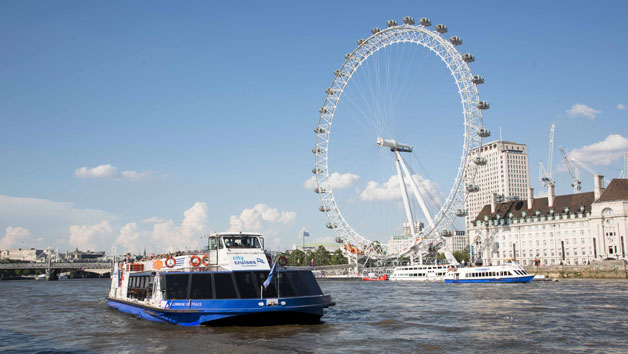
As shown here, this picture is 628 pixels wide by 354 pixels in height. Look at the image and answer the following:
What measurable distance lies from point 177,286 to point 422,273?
95705 mm

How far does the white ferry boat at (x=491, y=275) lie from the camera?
9612 cm

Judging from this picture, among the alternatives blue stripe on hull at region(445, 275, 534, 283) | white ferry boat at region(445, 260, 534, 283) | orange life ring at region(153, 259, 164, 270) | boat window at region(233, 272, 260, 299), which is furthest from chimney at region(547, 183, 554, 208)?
boat window at region(233, 272, 260, 299)

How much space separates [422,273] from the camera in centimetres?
12269

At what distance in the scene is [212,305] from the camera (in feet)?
103

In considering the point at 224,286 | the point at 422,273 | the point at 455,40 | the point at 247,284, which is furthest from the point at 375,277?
the point at 224,286

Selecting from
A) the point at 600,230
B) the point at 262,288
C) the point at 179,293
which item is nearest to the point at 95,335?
the point at 179,293

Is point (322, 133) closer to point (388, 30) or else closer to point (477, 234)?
point (388, 30)

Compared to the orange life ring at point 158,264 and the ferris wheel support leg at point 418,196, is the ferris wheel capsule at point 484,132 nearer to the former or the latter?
the ferris wheel support leg at point 418,196

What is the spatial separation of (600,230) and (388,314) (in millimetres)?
105585

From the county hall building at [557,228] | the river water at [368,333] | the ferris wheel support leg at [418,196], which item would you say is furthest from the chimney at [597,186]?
the river water at [368,333]

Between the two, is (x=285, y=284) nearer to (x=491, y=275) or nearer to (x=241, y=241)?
(x=241, y=241)

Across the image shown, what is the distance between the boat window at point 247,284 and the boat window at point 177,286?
303 cm

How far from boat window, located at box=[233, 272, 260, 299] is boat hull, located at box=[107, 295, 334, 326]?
0.96 m

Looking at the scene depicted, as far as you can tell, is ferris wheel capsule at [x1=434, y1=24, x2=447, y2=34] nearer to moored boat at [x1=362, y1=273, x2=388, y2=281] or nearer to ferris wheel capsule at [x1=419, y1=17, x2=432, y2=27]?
ferris wheel capsule at [x1=419, y1=17, x2=432, y2=27]
